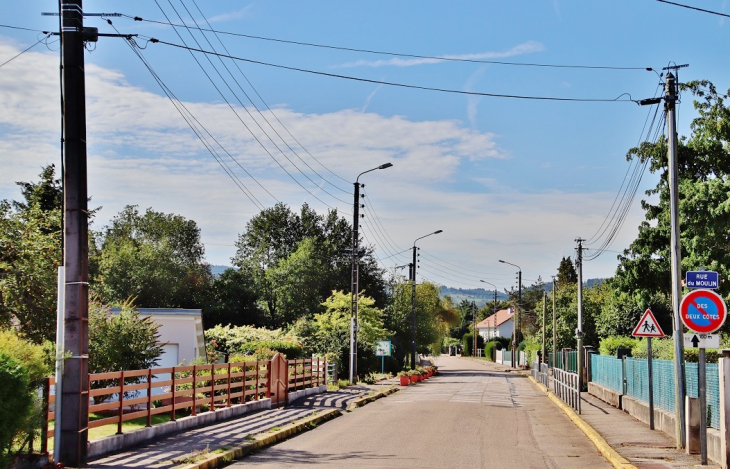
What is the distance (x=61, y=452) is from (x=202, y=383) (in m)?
10.4

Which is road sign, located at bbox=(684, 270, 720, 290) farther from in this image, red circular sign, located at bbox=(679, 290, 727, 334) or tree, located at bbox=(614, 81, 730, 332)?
tree, located at bbox=(614, 81, 730, 332)

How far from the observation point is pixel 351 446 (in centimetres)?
1536

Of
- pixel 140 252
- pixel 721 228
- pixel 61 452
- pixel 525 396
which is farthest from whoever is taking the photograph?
pixel 140 252

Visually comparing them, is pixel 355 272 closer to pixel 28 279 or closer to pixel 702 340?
pixel 28 279

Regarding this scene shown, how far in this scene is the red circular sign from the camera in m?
13.3

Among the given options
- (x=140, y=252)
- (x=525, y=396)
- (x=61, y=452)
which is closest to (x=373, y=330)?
(x=525, y=396)

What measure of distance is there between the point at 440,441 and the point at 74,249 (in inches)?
325

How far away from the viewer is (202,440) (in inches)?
592

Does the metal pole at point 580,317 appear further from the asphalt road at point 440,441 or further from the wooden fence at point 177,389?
the wooden fence at point 177,389

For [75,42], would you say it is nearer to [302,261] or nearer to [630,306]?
[630,306]

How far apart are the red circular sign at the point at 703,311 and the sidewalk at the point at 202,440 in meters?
8.11

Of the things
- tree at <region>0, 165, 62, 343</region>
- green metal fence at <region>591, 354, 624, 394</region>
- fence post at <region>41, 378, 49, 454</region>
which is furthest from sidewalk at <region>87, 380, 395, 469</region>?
green metal fence at <region>591, 354, 624, 394</region>

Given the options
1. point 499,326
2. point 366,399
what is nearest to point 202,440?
point 366,399

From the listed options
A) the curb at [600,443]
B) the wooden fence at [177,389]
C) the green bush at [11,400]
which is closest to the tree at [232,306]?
the wooden fence at [177,389]
